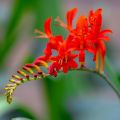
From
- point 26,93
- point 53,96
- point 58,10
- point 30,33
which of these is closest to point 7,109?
point 53,96

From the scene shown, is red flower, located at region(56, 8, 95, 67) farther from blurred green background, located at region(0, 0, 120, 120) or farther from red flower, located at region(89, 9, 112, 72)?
blurred green background, located at region(0, 0, 120, 120)

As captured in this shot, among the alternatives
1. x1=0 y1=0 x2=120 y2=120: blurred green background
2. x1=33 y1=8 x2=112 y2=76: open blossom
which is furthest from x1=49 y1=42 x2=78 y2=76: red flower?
x1=0 y1=0 x2=120 y2=120: blurred green background

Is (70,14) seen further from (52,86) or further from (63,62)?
(52,86)

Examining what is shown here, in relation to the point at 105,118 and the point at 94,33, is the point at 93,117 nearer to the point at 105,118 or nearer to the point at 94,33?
the point at 105,118

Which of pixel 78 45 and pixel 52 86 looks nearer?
pixel 78 45

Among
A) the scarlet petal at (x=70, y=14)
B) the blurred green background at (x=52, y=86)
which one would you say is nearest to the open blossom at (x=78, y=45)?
the scarlet petal at (x=70, y=14)

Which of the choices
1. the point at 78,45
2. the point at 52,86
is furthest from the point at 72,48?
the point at 52,86

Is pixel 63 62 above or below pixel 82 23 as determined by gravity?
below

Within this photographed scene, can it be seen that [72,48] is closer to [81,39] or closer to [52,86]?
[81,39]

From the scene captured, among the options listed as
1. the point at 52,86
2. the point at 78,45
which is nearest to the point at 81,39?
the point at 78,45

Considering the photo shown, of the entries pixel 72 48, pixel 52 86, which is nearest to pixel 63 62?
pixel 72 48

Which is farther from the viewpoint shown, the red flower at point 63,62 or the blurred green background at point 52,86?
the blurred green background at point 52,86

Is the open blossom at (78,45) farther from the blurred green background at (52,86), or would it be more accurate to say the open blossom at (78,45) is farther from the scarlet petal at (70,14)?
the blurred green background at (52,86)

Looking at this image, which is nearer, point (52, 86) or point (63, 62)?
point (63, 62)
